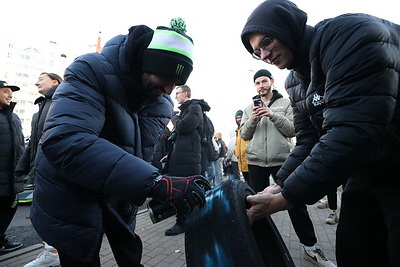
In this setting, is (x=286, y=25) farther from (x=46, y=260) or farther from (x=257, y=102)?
(x=46, y=260)

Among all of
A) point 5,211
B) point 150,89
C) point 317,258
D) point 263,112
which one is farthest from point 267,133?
point 5,211

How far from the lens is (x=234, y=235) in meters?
1.18

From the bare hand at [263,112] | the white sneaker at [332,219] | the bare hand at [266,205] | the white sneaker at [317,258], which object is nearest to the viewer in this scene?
the bare hand at [266,205]

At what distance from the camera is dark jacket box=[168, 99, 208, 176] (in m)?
3.95

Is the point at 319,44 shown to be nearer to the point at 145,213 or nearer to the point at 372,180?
the point at 372,180

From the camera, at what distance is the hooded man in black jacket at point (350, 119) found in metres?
1.00

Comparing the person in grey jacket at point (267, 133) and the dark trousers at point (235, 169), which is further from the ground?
the person in grey jacket at point (267, 133)

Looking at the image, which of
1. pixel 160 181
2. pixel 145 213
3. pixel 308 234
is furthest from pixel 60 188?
pixel 145 213

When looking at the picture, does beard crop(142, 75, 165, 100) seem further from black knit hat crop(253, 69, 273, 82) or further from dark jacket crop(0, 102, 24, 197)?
dark jacket crop(0, 102, 24, 197)

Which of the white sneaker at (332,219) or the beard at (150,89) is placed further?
→ the white sneaker at (332,219)

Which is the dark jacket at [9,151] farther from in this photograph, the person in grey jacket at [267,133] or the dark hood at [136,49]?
the person in grey jacket at [267,133]

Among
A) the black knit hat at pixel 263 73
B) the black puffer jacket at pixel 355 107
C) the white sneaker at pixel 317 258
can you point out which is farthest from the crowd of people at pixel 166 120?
the black knit hat at pixel 263 73

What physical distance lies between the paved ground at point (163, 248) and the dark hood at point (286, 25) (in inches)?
93.5

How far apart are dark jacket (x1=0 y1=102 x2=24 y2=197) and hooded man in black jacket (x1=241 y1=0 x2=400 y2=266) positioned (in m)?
3.48
